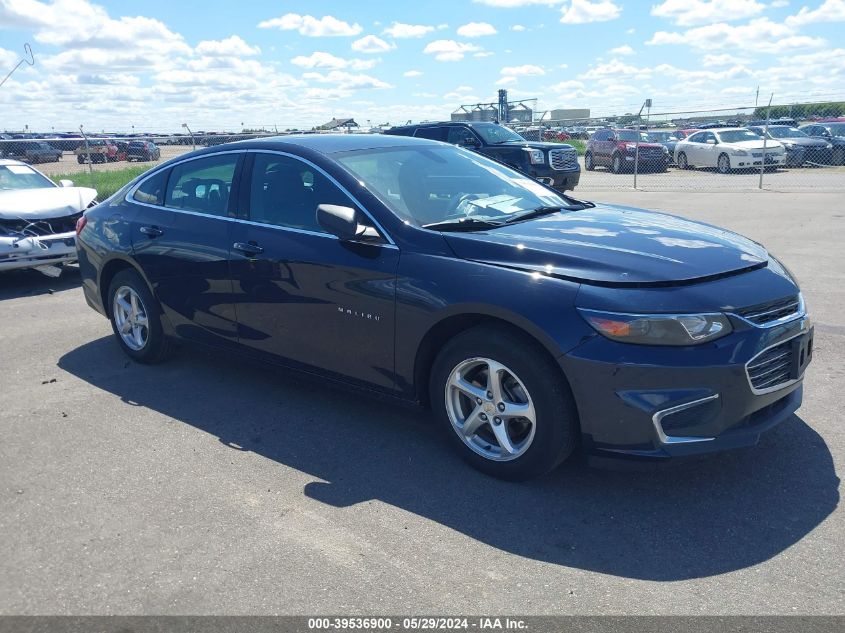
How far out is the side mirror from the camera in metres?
4.04

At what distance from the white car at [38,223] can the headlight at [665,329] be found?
296 inches

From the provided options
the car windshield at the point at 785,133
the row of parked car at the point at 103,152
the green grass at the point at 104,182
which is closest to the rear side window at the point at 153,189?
the green grass at the point at 104,182

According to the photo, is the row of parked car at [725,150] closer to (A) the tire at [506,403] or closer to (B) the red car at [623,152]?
(B) the red car at [623,152]

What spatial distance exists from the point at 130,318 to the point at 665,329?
164 inches

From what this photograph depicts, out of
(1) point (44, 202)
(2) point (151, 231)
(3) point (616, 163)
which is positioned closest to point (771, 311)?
(2) point (151, 231)

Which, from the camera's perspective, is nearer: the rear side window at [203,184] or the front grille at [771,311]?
the front grille at [771,311]

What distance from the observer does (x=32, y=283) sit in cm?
948

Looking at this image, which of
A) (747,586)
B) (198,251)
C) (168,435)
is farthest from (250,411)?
(747,586)

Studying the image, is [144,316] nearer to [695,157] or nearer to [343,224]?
[343,224]

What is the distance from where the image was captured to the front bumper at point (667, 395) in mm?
3234

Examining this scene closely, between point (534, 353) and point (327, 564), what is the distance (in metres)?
1.31

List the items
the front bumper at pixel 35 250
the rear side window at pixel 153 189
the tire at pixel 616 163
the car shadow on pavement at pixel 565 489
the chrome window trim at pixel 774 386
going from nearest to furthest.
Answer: the car shadow on pavement at pixel 565 489 < the chrome window trim at pixel 774 386 < the rear side window at pixel 153 189 < the front bumper at pixel 35 250 < the tire at pixel 616 163

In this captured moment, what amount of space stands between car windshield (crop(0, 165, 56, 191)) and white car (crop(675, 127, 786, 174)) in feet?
65.5

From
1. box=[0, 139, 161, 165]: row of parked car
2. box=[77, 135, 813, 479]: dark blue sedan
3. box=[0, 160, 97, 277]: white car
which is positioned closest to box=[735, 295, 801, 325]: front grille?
box=[77, 135, 813, 479]: dark blue sedan
